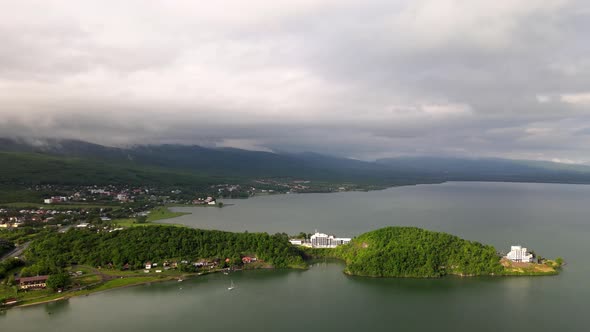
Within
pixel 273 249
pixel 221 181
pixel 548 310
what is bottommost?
pixel 548 310

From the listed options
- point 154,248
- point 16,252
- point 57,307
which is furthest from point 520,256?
point 16,252

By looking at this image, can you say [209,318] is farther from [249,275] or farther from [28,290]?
[28,290]

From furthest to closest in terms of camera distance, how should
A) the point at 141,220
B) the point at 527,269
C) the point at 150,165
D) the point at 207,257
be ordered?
the point at 150,165, the point at 141,220, the point at 207,257, the point at 527,269

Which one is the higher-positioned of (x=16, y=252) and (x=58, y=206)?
(x=58, y=206)

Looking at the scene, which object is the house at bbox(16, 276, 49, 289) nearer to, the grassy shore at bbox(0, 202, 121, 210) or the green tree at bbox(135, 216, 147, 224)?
the green tree at bbox(135, 216, 147, 224)

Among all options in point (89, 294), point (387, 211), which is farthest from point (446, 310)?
point (387, 211)

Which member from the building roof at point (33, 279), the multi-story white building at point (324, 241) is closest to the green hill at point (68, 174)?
the building roof at point (33, 279)

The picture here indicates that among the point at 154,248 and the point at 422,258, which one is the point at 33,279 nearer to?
the point at 154,248
